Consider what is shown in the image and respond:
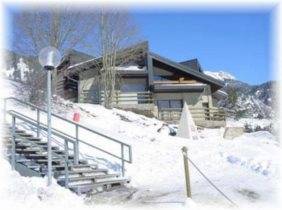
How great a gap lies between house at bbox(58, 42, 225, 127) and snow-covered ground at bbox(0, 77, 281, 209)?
1449 centimetres

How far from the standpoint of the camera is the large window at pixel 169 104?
37.6 meters

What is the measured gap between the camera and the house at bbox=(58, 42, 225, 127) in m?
36.2

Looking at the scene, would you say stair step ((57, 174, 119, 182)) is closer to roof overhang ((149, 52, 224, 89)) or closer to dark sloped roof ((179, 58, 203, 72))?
roof overhang ((149, 52, 224, 89))

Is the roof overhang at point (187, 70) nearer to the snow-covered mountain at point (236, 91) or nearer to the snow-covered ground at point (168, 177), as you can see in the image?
the snow-covered mountain at point (236, 91)

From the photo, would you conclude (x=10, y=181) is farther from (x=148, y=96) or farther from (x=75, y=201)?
(x=148, y=96)

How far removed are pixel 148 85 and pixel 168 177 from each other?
77.4 ft

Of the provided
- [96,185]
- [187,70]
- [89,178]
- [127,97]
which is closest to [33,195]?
[96,185]

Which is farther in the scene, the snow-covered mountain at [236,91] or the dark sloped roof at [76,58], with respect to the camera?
the dark sloped roof at [76,58]

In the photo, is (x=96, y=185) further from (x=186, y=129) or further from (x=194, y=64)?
(x=194, y=64)

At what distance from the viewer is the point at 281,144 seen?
66.9 feet

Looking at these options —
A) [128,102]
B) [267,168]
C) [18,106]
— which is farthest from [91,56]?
[267,168]

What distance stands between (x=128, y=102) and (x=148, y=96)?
5.27 feet

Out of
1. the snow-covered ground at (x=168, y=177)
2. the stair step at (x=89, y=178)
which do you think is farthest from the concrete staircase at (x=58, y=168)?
the snow-covered ground at (x=168, y=177)

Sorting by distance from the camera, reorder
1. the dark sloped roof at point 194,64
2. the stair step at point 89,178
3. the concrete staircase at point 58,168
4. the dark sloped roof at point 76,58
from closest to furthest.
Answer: the stair step at point 89,178, the concrete staircase at point 58,168, the dark sloped roof at point 76,58, the dark sloped roof at point 194,64
